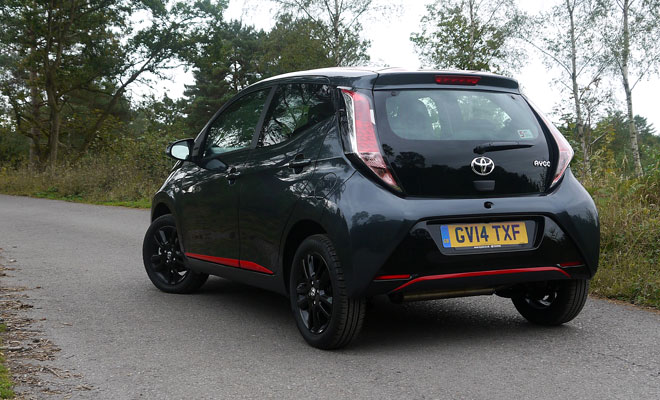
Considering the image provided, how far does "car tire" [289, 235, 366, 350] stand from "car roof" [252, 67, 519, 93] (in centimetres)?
99

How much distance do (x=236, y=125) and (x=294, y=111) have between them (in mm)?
892

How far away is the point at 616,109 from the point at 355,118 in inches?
1340

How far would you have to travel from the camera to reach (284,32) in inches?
1502

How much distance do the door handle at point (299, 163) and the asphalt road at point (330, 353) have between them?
1141 millimetres

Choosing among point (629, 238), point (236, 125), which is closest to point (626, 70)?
point (629, 238)

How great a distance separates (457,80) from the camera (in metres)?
4.54

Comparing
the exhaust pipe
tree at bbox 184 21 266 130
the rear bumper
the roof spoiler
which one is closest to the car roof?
the roof spoiler

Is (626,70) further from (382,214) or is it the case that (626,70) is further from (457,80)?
(382,214)

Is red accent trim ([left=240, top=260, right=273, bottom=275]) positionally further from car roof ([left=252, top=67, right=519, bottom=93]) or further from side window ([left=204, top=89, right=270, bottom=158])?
car roof ([left=252, top=67, right=519, bottom=93])

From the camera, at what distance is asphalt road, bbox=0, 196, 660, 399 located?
11.9ft

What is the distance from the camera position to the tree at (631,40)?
34.3 m

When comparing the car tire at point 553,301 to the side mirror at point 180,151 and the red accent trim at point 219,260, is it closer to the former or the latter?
the red accent trim at point 219,260

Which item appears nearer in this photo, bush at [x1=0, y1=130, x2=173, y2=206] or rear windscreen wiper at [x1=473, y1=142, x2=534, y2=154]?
rear windscreen wiper at [x1=473, y1=142, x2=534, y2=154]

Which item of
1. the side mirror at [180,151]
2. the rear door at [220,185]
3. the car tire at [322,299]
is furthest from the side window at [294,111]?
the side mirror at [180,151]
